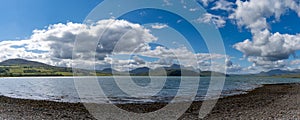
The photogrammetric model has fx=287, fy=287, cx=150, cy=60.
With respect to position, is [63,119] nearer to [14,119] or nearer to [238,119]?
[14,119]

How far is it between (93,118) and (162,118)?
5.90 metres

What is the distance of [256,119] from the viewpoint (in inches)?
862

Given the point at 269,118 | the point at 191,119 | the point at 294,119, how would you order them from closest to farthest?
the point at 294,119
the point at 269,118
the point at 191,119

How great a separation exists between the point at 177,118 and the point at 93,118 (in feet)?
23.5

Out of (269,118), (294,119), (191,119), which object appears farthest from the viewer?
(191,119)

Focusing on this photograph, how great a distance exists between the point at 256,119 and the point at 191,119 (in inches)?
196

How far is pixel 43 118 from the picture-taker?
22.6m

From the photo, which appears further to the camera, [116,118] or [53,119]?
[116,118]

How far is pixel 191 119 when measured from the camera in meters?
23.3

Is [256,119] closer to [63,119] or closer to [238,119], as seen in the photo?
[238,119]

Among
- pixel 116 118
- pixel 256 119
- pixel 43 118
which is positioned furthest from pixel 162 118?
pixel 43 118

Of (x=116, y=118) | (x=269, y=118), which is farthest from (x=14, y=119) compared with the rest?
(x=269, y=118)

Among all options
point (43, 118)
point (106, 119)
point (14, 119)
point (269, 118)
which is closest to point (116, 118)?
point (106, 119)

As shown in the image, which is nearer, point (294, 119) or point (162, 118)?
point (294, 119)
